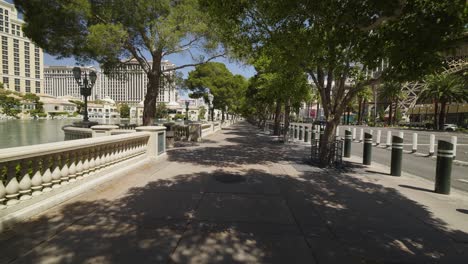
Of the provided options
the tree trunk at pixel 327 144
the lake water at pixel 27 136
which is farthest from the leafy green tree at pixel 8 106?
the tree trunk at pixel 327 144

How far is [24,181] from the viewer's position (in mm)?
3920

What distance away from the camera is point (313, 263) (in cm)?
298

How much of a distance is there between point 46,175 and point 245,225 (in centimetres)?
373

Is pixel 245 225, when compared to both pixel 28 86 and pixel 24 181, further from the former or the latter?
pixel 28 86

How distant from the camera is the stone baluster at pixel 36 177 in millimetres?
4141

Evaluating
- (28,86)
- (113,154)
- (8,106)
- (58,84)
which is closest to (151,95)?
(113,154)

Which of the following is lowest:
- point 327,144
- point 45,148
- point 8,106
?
point 327,144

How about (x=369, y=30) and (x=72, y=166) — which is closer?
(x=369, y=30)

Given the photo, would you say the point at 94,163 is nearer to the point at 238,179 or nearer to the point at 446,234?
the point at 238,179

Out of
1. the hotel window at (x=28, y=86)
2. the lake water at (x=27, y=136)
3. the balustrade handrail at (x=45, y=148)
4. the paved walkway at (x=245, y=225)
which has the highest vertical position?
the hotel window at (x=28, y=86)

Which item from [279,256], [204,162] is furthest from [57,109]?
[279,256]

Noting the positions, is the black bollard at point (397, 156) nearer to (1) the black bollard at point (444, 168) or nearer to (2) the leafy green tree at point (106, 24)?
(1) the black bollard at point (444, 168)

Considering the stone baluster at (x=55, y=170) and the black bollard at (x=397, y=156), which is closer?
the stone baluster at (x=55, y=170)

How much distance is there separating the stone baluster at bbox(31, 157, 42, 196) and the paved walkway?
446mm
